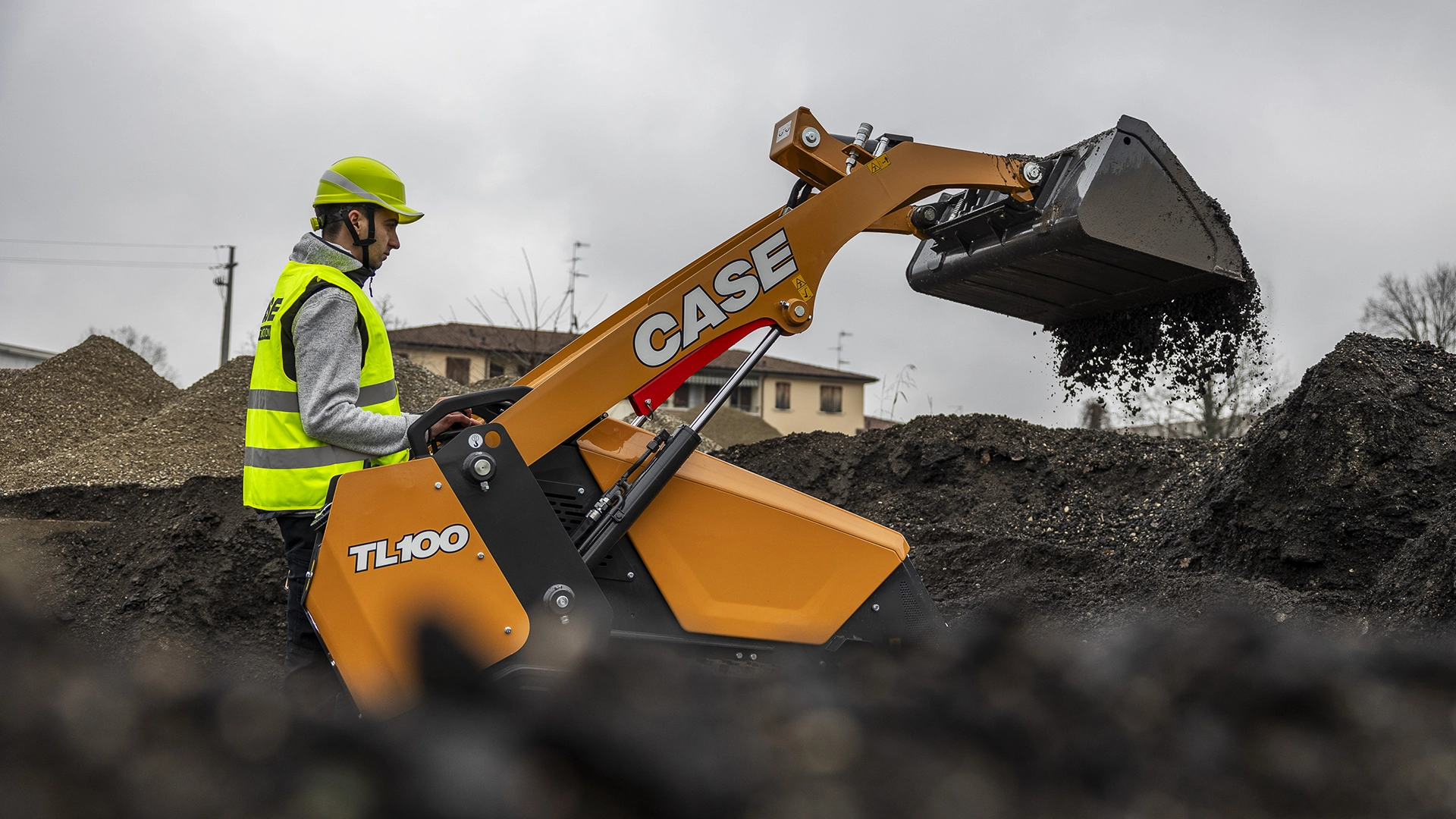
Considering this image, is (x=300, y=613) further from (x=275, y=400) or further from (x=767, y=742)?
(x=767, y=742)

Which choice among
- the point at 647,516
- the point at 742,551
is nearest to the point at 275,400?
the point at 647,516

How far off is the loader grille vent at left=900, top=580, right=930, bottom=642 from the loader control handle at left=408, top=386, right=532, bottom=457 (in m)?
1.37

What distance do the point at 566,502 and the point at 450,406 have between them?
0.44 m

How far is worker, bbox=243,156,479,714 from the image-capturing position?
288 cm

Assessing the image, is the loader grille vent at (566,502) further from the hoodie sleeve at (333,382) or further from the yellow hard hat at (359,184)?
the yellow hard hat at (359,184)

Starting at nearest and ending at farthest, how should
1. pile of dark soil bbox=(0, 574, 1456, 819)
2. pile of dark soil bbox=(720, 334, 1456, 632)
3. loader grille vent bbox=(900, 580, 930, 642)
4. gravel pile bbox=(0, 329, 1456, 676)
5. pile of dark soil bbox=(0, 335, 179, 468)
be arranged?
pile of dark soil bbox=(0, 574, 1456, 819) → loader grille vent bbox=(900, 580, 930, 642) → pile of dark soil bbox=(720, 334, 1456, 632) → gravel pile bbox=(0, 329, 1456, 676) → pile of dark soil bbox=(0, 335, 179, 468)

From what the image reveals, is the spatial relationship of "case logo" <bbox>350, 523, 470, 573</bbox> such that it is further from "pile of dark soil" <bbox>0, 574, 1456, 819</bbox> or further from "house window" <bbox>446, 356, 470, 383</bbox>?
"house window" <bbox>446, 356, 470, 383</bbox>

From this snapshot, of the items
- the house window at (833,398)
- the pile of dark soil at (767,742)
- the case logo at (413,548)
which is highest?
the house window at (833,398)

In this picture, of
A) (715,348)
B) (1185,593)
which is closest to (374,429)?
(715,348)

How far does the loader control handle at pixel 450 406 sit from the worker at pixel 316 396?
37mm

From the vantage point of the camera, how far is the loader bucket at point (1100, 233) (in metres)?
4.19

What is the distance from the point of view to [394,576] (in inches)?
105

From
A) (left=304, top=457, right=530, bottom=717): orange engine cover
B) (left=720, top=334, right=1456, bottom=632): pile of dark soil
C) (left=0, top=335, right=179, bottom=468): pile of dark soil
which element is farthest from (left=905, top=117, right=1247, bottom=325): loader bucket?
(left=0, top=335, right=179, bottom=468): pile of dark soil

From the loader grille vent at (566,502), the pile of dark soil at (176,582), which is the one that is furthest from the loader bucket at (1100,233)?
the pile of dark soil at (176,582)
